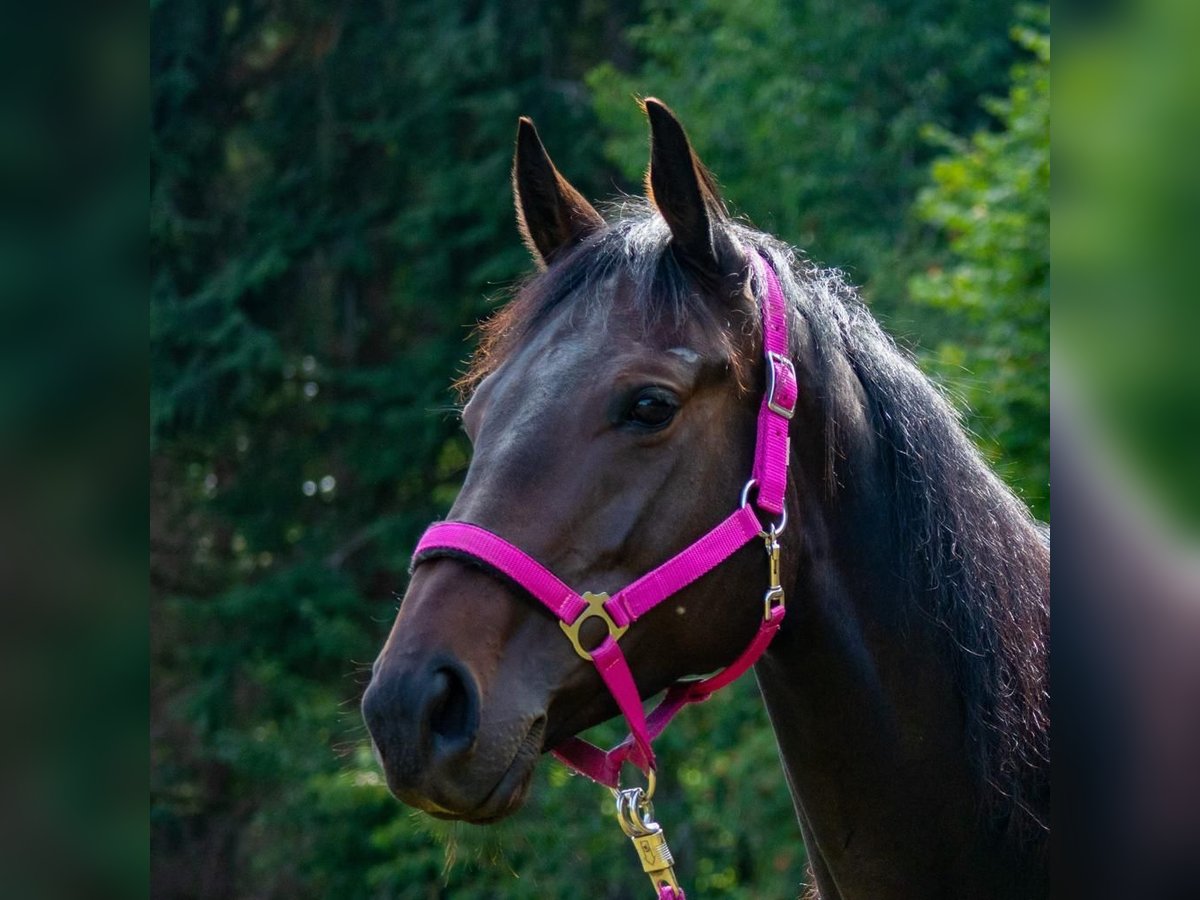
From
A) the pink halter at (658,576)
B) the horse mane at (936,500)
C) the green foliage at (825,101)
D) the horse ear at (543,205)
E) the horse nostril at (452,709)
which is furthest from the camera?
the green foliage at (825,101)

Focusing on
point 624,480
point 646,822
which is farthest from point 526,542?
point 646,822

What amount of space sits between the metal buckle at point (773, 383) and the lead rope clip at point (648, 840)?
63 centimetres

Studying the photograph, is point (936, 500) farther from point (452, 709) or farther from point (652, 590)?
point (452, 709)

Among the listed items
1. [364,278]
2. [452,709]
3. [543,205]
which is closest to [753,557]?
[452,709]

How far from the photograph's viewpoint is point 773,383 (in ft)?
6.65

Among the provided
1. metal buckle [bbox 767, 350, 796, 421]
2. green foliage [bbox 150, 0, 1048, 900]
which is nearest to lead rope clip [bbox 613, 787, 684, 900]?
metal buckle [bbox 767, 350, 796, 421]

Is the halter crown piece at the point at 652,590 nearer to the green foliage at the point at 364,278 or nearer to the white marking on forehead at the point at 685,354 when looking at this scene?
the white marking on forehead at the point at 685,354

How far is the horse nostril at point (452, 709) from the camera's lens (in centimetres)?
168

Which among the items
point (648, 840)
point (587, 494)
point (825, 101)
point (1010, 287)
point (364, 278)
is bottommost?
point (364, 278)

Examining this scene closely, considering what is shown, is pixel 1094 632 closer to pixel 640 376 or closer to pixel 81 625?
pixel 81 625

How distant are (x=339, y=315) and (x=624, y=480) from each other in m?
10.2

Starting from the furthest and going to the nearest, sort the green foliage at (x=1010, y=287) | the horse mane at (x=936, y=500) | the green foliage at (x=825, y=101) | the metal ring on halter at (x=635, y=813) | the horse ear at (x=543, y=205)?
the green foliage at (x=825, y=101), the green foliage at (x=1010, y=287), the horse ear at (x=543, y=205), the horse mane at (x=936, y=500), the metal ring on halter at (x=635, y=813)

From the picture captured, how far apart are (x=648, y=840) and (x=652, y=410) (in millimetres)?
659

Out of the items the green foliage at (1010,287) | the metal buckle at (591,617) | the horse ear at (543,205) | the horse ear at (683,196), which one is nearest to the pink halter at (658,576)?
the metal buckle at (591,617)
